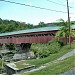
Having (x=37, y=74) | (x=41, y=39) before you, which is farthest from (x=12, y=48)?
(x=37, y=74)

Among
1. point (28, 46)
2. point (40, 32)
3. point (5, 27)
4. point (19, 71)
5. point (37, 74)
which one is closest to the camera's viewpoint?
point (37, 74)

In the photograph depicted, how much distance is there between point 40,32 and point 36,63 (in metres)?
18.5

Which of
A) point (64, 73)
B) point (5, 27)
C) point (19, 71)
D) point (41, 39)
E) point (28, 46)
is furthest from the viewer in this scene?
point (5, 27)

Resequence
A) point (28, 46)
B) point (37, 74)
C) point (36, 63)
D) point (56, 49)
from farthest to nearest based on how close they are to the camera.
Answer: point (28, 46) < point (56, 49) < point (36, 63) < point (37, 74)

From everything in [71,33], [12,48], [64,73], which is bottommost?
[12,48]

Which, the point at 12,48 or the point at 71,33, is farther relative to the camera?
the point at 12,48

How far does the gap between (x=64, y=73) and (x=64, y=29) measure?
14099 millimetres

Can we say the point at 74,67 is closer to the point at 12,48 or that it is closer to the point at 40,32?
the point at 40,32

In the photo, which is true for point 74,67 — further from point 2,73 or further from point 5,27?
point 5,27

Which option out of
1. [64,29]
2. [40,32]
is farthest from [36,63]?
[40,32]

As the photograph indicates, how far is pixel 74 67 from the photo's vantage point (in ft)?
37.1

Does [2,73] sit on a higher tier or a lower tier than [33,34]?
lower

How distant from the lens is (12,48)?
158ft

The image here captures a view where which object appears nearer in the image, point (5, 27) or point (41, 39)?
point (41, 39)
